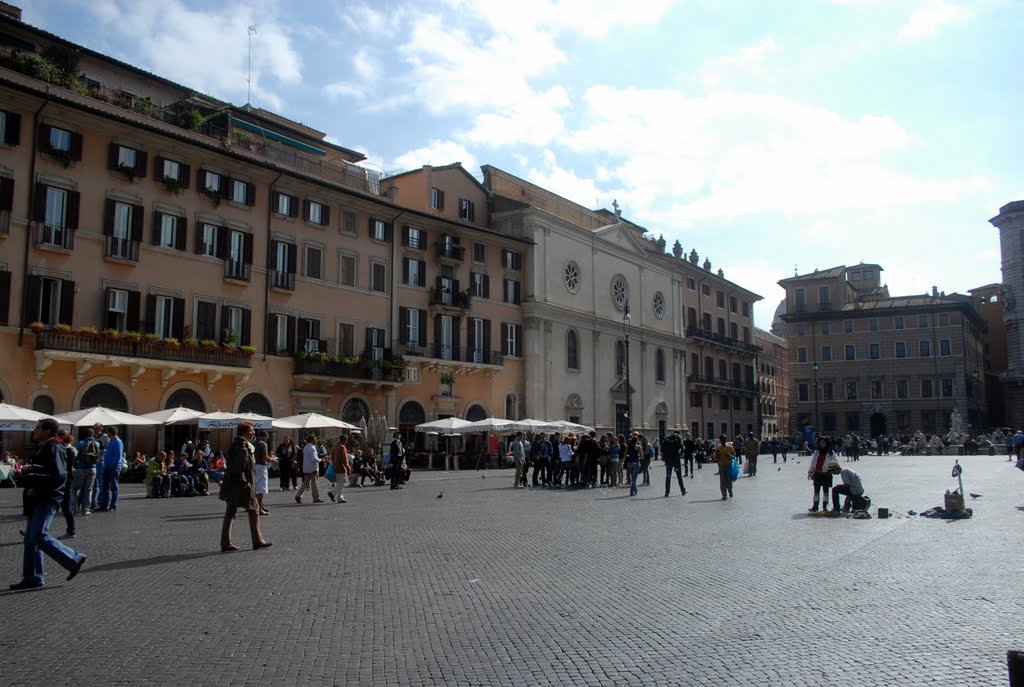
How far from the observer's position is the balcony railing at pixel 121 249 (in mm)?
30266

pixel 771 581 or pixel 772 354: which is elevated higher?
pixel 772 354

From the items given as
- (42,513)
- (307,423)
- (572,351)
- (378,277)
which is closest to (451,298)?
(378,277)

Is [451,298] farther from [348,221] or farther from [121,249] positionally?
[121,249]

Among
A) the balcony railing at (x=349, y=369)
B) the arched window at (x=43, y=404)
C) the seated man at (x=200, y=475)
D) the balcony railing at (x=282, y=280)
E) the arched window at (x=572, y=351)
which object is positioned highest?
the balcony railing at (x=282, y=280)

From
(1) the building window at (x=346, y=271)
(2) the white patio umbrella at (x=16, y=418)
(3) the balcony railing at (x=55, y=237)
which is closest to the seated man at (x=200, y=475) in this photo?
(2) the white patio umbrella at (x=16, y=418)

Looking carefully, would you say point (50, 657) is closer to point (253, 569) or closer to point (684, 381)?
point (253, 569)

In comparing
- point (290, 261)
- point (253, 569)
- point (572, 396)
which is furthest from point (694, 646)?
point (572, 396)

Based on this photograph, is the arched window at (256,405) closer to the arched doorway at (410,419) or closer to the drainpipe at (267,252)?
the drainpipe at (267,252)

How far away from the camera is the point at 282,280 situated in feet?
118

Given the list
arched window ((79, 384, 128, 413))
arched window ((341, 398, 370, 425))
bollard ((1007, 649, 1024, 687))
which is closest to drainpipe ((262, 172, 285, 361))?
arched window ((341, 398, 370, 425))

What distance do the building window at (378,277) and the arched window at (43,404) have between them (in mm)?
15048

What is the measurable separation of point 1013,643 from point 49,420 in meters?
8.89

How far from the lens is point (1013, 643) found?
653 cm

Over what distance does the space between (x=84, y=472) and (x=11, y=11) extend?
89.2ft
